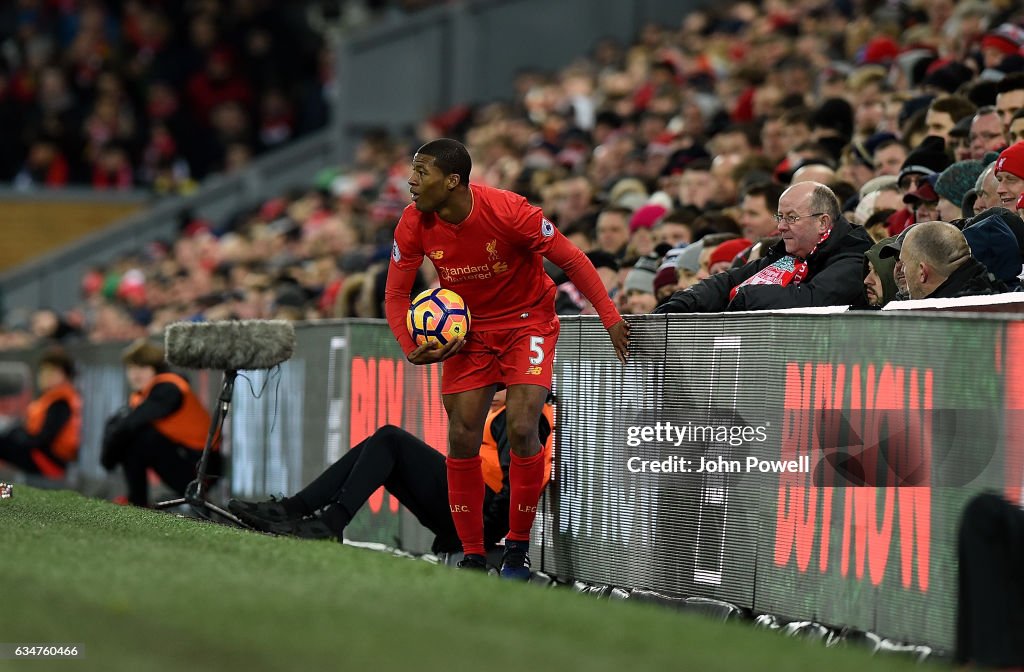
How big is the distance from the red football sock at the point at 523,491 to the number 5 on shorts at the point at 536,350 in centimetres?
45

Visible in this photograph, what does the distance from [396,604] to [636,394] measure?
7.78ft

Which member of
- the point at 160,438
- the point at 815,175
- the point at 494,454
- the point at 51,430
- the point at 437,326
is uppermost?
the point at 815,175

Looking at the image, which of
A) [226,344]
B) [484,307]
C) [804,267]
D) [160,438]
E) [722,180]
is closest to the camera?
[804,267]

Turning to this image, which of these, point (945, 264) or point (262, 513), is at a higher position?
point (945, 264)

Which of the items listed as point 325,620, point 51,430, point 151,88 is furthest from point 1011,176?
point 151,88

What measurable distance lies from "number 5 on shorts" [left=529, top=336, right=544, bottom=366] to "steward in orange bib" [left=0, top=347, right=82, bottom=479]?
893 centimetres

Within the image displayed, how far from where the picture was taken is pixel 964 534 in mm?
5699

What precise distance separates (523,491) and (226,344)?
8.43 ft

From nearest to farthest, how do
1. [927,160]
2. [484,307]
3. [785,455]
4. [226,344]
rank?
[785,455] < [484,307] < [927,160] < [226,344]

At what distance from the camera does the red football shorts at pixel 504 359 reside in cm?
828

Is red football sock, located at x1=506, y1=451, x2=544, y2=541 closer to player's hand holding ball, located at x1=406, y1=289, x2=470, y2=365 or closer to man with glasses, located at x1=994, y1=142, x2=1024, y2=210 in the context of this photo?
player's hand holding ball, located at x1=406, y1=289, x2=470, y2=365

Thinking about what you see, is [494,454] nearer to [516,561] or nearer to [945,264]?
[516,561]

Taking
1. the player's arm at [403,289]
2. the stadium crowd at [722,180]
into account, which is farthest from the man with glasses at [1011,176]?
the player's arm at [403,289]

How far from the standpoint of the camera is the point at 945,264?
283 inches
